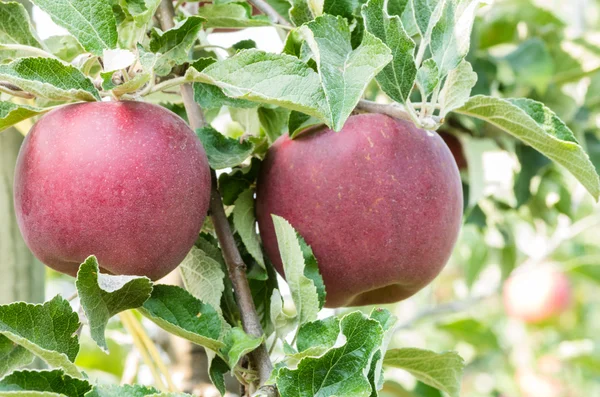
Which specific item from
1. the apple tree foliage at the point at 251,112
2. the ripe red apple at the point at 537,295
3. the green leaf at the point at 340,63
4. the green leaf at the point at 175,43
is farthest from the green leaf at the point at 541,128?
the ripe red apple at the point at 537,295

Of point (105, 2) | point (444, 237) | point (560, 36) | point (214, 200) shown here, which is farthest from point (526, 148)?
point (105, 2)

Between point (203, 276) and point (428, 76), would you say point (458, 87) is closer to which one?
point (428, 76)

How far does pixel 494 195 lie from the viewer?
138cm

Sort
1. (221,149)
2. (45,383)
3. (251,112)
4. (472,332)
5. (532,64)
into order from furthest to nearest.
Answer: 1. (472,332)
2. (532,64)
3. (251,112)
4. (221,149)
5. (45,383)

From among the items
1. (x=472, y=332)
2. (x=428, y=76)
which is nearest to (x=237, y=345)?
(x=428, y=76)

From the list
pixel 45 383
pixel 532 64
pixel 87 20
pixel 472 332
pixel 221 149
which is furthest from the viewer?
pixel 472 332

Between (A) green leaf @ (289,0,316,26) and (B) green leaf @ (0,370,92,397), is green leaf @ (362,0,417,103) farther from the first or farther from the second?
(B) green leaf @ (0,370,92,397)

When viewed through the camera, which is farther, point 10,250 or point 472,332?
point 472,332

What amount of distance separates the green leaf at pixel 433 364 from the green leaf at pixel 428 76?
0.24 m

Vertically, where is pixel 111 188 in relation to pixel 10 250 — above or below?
above

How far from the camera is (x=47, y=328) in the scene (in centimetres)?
53

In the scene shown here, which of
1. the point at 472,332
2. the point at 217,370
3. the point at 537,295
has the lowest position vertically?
the point at 537,295

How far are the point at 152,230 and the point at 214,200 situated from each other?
0.34ft

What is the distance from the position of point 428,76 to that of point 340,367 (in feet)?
0.78
